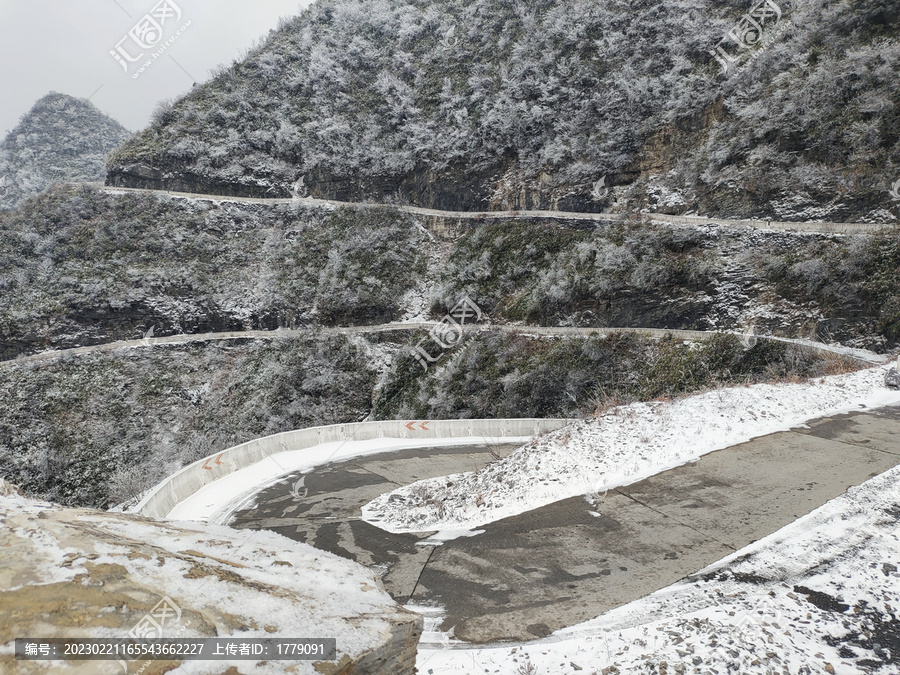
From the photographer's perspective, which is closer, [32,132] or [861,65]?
[861,65]

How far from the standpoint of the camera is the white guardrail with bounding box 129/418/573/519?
468 inches

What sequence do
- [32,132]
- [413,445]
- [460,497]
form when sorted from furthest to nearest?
[32,132]
[413,445]
[460,497]

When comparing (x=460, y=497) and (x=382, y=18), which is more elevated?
(x=382, y=18)

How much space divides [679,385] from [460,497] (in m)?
15.1

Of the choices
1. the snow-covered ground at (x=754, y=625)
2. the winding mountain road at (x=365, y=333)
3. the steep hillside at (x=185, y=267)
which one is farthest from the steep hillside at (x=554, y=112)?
the snow-covered ground at (x=754, y=625)

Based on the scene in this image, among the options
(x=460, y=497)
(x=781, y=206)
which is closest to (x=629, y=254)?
(x=781, y=206)

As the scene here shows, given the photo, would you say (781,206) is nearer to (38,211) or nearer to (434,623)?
(434,623)

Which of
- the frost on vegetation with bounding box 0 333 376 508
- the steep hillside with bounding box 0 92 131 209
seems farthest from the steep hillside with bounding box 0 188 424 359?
the steep hillside with bounding box 0 92 131 209

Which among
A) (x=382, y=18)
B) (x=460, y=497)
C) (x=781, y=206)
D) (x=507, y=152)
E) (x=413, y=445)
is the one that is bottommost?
(x=413, y=445)

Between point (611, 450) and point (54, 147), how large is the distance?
95.5 m

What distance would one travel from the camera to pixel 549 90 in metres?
34.5

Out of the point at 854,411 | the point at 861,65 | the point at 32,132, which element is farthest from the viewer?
the point at 32,132

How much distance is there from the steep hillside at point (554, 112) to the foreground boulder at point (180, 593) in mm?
26665

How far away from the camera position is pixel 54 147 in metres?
70.1
